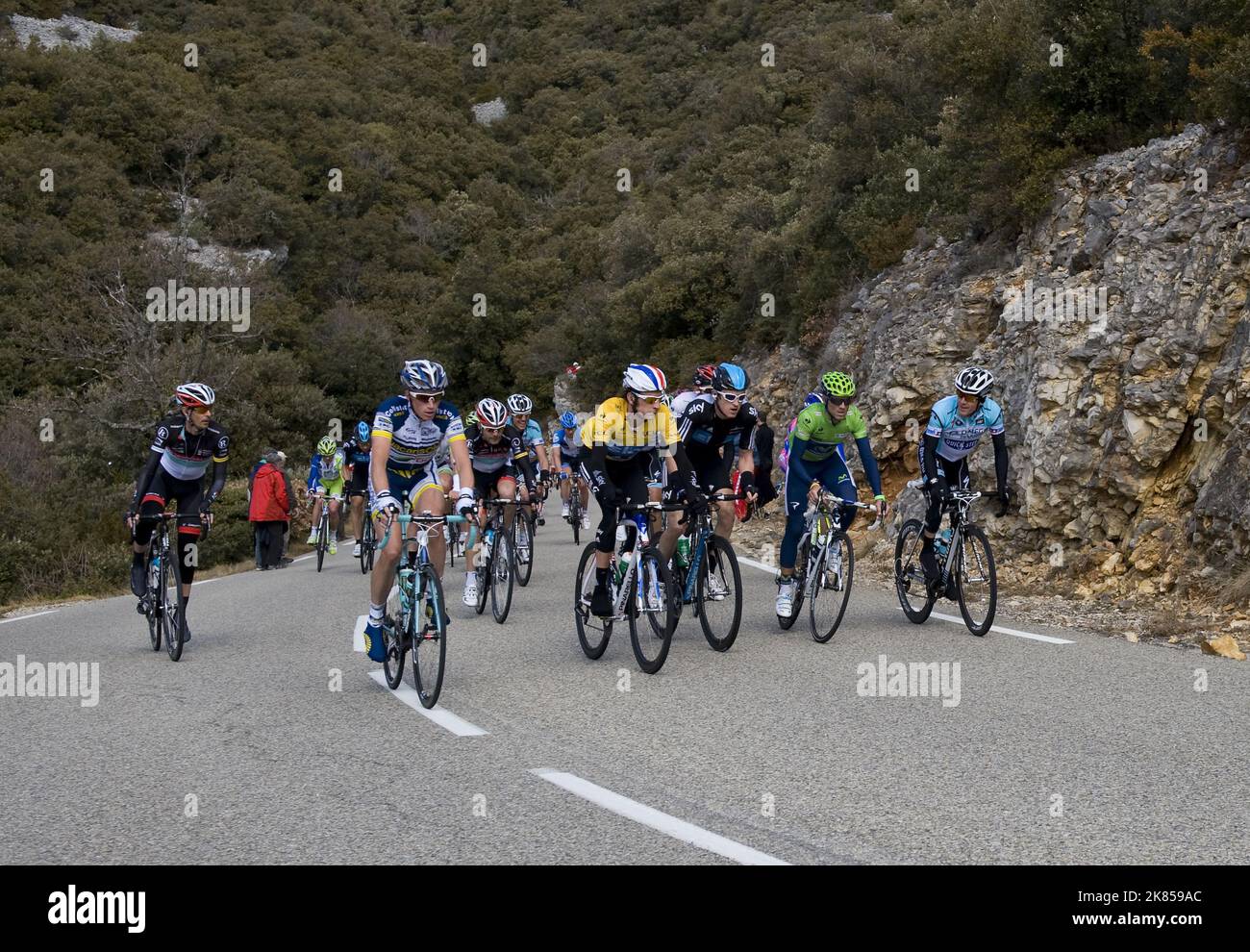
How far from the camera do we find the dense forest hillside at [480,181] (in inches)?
811

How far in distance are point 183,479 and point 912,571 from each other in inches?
254

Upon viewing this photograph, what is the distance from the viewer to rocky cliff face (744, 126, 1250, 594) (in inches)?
477

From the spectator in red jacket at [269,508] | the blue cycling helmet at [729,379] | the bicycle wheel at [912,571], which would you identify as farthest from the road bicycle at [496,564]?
the spectator in red jacket at [269,508]

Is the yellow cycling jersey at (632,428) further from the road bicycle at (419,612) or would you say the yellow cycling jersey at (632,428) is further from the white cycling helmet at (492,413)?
the white cycling helmet at (492,413)

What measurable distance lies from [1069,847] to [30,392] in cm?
4802

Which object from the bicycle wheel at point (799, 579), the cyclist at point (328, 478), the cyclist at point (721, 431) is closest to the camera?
the cyclist at point (721, 431)

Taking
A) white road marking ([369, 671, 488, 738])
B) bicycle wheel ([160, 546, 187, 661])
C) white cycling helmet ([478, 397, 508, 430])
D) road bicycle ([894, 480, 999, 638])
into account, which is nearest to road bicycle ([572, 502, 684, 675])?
white road marking ([369, 671, 488, 738])

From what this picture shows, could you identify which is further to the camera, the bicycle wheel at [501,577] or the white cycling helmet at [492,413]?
the white cycling helmet at [492,413]

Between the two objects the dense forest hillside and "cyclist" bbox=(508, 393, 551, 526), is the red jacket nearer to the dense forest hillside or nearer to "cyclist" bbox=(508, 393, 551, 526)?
the dense forest hillside

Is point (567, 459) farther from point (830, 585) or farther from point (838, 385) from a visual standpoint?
point (830, 585)

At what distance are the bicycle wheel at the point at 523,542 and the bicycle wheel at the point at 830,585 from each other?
15.0ft

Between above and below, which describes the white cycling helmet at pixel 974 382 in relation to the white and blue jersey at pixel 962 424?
above

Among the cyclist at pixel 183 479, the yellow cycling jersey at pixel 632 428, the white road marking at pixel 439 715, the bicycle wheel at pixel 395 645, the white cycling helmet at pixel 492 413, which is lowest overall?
the white road marking at pixel 439 715

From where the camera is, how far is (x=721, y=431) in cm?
1062
